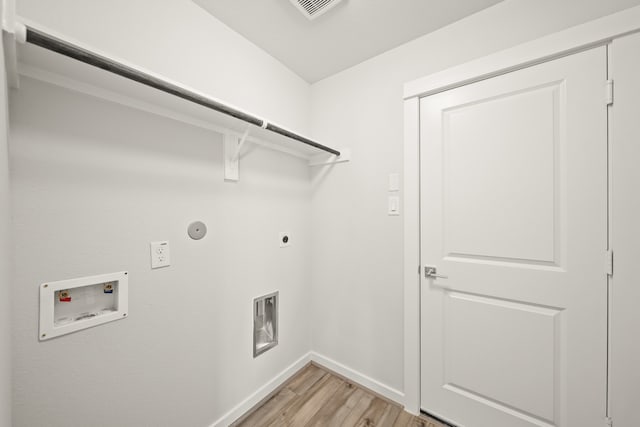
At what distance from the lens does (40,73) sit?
2.75ft

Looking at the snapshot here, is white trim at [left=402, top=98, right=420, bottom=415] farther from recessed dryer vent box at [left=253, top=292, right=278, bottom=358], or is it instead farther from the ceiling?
recessed dryer vent box at [left=253, top=292, right=278, bottom=358]

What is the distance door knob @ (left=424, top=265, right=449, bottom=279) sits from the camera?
1.49 metres

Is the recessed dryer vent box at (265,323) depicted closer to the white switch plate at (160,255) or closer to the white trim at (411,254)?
the white switch plate at (160,255)

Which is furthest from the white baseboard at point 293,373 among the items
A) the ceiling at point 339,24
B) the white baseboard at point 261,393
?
the ceiling at point 339,24

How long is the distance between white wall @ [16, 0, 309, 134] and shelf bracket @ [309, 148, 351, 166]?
329mm

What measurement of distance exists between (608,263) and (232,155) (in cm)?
195

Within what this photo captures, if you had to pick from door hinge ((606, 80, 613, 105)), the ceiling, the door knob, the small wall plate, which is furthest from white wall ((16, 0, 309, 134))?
door hinge ((606, 80, 613, 105))

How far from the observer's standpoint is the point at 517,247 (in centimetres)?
127

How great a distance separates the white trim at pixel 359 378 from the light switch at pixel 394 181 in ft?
4.55

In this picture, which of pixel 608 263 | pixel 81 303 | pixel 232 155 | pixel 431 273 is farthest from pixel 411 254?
pixel 81 303

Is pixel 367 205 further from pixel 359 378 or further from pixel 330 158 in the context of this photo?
pixel 359 378

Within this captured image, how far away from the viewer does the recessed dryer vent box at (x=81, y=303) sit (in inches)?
34.5

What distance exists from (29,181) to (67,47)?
0.51 m

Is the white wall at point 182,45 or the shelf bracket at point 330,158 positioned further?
the shelf bracket at point 330,158
